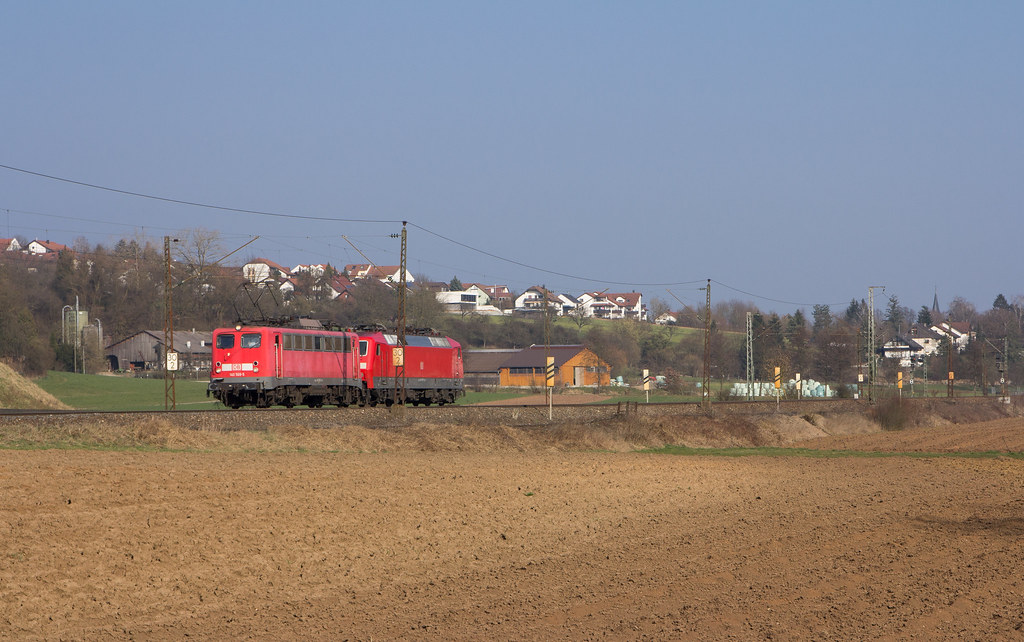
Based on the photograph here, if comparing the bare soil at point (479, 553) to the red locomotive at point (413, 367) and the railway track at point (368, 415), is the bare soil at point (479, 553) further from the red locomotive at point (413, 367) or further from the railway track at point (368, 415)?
the red locomotive at point (413, 367)

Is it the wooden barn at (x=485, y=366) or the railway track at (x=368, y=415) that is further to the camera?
the wooden barn at (x=485, y=366)

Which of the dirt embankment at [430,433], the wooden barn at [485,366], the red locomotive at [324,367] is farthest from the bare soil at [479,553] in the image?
the wooden barn at [485,366]

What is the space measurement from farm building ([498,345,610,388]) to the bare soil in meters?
89.3

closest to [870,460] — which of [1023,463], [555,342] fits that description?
[1023,463]

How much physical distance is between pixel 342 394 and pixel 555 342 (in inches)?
4256

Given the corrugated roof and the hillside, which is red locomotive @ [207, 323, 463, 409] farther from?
the corrugated roof

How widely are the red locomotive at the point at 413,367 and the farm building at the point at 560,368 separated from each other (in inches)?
2266

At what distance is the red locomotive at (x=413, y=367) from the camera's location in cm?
5003

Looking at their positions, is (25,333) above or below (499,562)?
above

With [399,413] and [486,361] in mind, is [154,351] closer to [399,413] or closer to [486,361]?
[486,361]

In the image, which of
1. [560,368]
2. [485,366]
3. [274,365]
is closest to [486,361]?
[485,366]

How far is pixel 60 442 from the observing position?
28.4 m

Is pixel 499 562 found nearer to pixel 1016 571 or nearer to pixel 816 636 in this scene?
pixel 816 636

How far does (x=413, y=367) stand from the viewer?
5256cm
